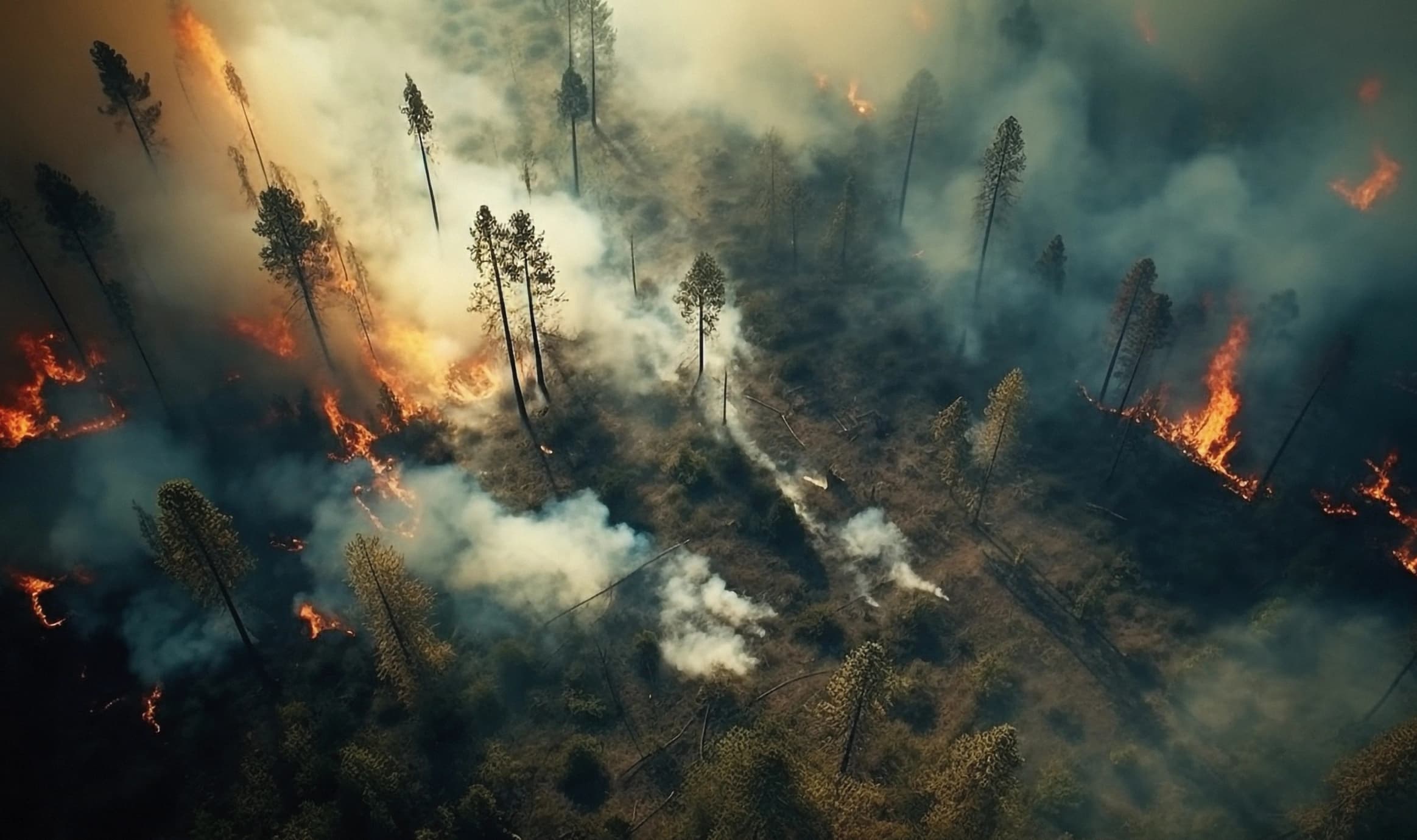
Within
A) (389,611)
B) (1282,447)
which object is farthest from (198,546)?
(1282,447)

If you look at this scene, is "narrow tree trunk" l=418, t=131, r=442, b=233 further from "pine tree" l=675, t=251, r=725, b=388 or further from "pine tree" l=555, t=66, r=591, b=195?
"pine tree" l=675, t=251, r=725, b=388

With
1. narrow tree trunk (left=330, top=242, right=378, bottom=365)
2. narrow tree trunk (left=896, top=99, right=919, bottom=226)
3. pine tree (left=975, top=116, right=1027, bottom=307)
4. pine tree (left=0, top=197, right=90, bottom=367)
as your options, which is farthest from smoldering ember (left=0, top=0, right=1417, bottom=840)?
narrow tree trunk (left=896, top=99, right=919, bottom=226)

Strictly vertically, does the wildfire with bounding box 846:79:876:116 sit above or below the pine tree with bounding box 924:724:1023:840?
above

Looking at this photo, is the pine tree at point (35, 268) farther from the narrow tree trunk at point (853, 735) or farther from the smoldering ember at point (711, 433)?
the narrow tree trunk at point (853, 735)

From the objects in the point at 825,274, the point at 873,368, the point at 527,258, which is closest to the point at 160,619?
the point at 527,258

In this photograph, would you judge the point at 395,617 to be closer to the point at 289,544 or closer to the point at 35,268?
the point at 289,544
